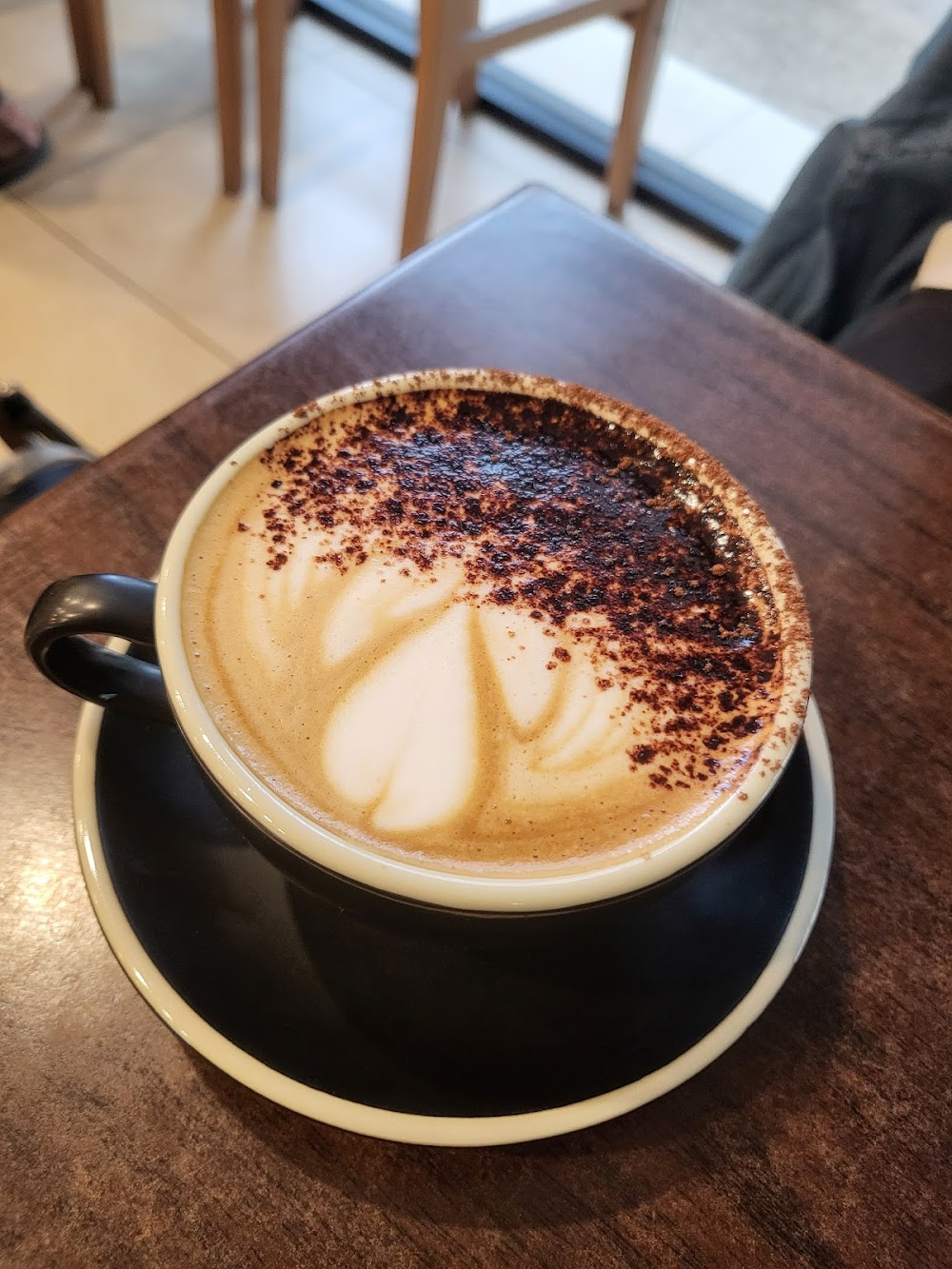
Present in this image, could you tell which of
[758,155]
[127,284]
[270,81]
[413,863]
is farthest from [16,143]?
[413,863]

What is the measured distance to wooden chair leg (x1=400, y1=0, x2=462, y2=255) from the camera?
1.43 meters

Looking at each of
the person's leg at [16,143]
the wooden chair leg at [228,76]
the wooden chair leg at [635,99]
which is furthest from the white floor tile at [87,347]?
the wooden chair leg at [635,99]

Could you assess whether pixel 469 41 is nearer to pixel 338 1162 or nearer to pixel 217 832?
pixel 217 832

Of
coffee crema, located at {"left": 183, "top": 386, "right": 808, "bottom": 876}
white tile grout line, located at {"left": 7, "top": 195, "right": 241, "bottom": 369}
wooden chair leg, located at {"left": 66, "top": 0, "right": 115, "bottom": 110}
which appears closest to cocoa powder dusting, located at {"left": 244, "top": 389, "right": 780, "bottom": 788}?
coffee crema, located at {"left": 183, "top": 386, "right": 808, "bottom": 876}

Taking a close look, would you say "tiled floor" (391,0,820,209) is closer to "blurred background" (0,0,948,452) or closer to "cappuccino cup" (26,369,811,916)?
"blurred background" (0,0,948,452)

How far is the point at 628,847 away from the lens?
39 cm

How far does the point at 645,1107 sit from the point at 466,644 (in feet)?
0.72

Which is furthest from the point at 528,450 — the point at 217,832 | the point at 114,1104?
the point at 114,1104

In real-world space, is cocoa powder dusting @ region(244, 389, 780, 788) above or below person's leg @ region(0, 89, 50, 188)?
above

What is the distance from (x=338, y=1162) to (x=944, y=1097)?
0.89 feet

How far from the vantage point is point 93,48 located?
196 cm

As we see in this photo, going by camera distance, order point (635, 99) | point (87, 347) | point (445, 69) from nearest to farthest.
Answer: point (445, 69)
point (87, 347)
point (635, 99)

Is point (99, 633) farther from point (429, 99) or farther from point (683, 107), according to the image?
point (683, 107)

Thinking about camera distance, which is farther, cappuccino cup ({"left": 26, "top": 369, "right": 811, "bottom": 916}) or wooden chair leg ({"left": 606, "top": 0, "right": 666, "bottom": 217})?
wooden chair leg ({"left": 606, "top": 0, "right": 666, "bottom": 217})
